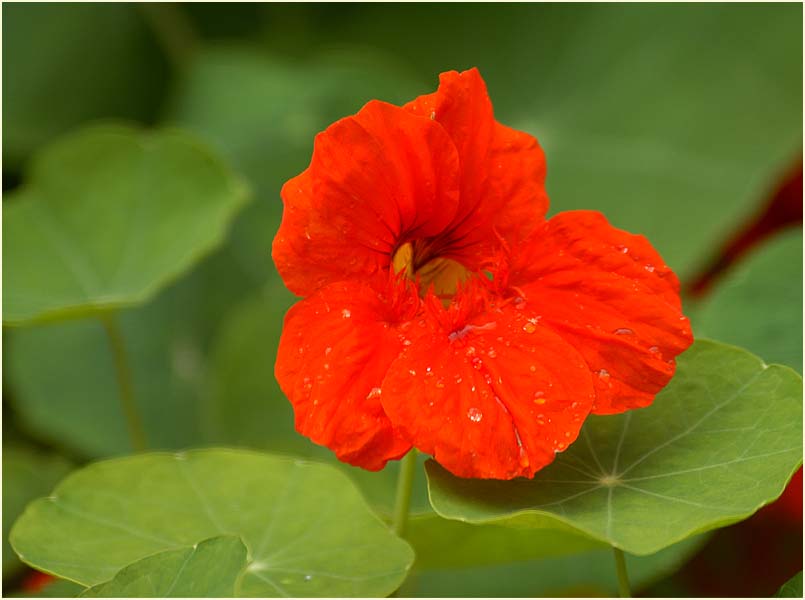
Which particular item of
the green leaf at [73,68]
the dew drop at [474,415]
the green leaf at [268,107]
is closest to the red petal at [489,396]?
the dew drop at [474,415]

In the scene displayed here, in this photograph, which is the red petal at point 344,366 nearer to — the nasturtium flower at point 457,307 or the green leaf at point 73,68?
the nasturtium flower at point 457,307

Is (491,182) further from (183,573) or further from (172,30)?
(172,30)

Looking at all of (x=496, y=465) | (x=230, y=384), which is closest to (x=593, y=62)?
(x=230, y=384)

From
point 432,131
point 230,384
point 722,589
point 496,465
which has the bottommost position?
point 722,589

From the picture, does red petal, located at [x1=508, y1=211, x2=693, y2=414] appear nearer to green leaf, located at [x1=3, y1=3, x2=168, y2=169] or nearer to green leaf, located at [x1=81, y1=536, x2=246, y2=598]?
green leaf, located at [x1=81, y1=536, x2=246, y2=598]

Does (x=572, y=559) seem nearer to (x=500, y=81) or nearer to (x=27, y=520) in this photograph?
(x=27, y=520)

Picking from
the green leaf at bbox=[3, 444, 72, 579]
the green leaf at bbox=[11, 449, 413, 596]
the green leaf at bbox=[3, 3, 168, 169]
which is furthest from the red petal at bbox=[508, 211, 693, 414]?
the green leaf at bbox=[3, 3, 168, 169]
